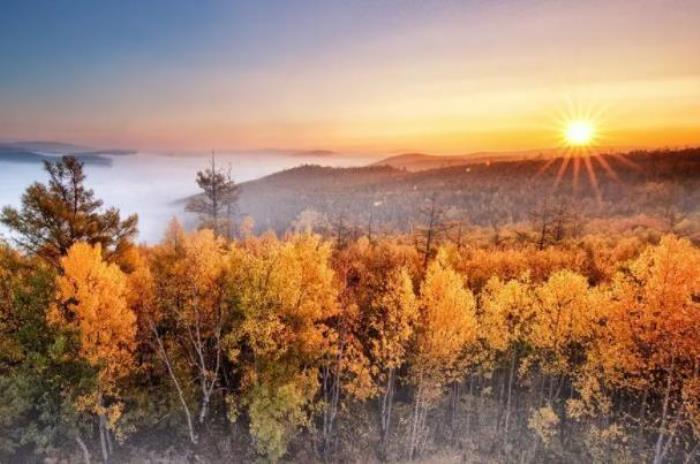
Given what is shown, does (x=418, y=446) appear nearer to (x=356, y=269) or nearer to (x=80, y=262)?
(x=356, y=269)

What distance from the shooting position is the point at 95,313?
80.4ft

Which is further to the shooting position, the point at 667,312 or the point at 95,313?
the point at 95,313

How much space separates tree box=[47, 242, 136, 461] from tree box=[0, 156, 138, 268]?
1415 mm

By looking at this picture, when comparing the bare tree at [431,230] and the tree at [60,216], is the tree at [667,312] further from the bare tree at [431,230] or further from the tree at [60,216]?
the tree at [60,216]

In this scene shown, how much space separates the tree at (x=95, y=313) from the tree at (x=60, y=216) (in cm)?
142

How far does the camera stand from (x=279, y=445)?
88.2ft

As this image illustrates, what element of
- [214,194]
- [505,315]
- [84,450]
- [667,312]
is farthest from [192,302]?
[667,312]

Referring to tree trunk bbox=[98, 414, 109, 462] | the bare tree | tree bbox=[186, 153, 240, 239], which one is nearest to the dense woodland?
tree trunk bbox=[98, 414, 109, 462]

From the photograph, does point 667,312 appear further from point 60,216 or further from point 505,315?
point 60,216

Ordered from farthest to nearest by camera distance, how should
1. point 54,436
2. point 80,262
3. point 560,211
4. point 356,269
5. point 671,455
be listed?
1. point 560,211
2. point 356,269
3. point 671,455
4. point 54,436
5. point 80,262

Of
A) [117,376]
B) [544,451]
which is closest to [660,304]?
[544,451]

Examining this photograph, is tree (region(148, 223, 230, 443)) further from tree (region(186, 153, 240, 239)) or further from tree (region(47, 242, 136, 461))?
tree (region(186, 153, 240, 239))

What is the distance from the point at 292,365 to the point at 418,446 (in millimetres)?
11565

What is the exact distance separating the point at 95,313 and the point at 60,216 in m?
5.82
